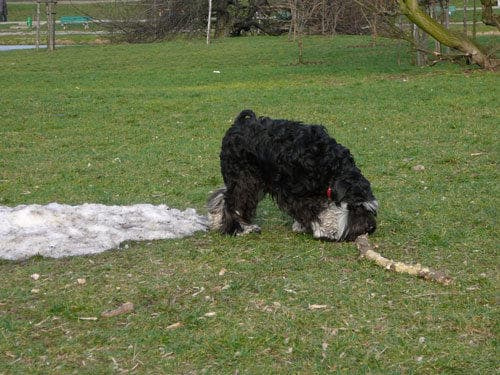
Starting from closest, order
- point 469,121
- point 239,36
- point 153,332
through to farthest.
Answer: point 153,332 < point 469,121 < point 239,36

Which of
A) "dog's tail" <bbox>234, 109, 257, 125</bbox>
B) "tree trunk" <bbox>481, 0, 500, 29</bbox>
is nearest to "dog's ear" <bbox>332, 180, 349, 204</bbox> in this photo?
"dog's tail" <bbox>234, 109, 257, 125</bbox>

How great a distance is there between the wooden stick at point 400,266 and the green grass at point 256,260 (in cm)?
7

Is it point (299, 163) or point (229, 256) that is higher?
point (299, 163)

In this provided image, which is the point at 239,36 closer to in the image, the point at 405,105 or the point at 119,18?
the point at 119,18

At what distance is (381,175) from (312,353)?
Result: 17.8 ft

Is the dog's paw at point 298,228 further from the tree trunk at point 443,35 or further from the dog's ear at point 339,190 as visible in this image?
the tree trunk at point 443,35

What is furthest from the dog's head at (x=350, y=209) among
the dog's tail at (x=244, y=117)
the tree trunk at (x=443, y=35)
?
the tree trunk at (x=443, y=35)

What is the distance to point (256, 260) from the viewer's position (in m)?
6.96

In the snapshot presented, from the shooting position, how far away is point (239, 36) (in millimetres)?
42312

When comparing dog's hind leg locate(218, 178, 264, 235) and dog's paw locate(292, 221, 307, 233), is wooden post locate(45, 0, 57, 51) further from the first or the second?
dog's paw locate(292, 221, 307, 233)

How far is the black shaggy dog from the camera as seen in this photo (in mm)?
7336

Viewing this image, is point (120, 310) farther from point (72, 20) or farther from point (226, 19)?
point (72, 20)

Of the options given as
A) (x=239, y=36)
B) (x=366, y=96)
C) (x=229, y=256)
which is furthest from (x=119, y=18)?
(x=229, y=256)

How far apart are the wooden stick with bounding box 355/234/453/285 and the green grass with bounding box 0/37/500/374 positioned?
0.07 m
